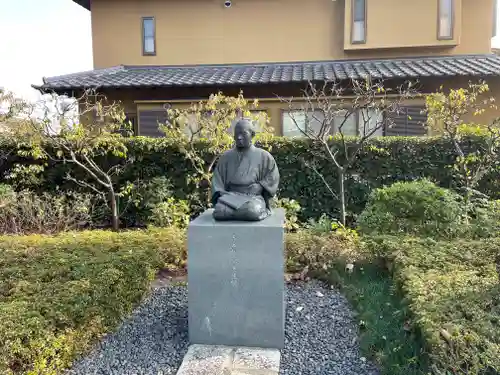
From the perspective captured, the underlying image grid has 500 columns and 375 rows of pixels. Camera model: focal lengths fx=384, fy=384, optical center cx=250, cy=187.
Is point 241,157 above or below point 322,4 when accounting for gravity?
below

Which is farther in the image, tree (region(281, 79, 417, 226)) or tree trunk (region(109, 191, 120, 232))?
tree trunk (region(109, 191, 120, 232))

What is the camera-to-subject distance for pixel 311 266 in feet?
16.3

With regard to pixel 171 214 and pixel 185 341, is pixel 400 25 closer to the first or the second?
pixel 171 214

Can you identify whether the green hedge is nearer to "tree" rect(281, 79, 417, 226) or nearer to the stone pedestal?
"tree" rect(281, 79, 417, 226)

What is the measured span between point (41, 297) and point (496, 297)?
12.9 feet

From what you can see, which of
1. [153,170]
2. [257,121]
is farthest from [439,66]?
[153,170]

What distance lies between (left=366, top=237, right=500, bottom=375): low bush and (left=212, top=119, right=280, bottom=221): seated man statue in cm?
157

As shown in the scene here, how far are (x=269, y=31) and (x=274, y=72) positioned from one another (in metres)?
1.73

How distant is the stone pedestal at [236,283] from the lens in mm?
3346

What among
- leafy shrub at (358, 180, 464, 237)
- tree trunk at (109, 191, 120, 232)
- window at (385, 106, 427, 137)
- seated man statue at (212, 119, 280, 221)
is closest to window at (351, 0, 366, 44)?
window at (385, 106, 427, 137)

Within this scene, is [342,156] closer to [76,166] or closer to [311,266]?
[311,266]

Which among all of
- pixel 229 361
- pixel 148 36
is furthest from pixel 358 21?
pixel 229 361

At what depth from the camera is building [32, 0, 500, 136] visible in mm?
10180

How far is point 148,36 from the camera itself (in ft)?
39.2
